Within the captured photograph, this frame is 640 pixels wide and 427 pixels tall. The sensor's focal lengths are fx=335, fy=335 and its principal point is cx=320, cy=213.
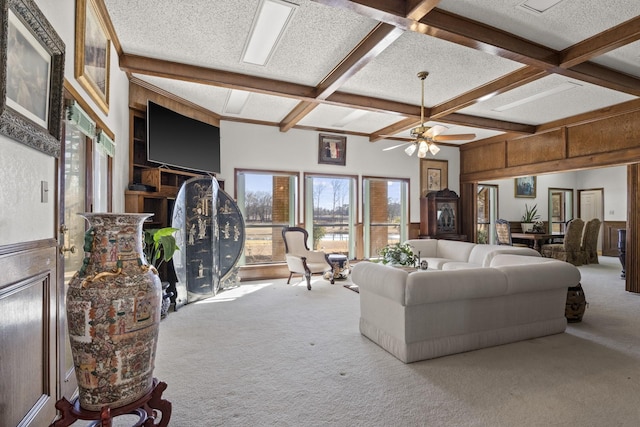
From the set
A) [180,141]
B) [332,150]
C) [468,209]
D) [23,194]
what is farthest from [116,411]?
[468,209]

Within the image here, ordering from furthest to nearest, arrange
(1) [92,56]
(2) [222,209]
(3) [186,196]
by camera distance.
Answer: (2) [222,209]
(3) [186,196]
(1) [92,56]

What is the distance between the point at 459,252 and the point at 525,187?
5.10 meters

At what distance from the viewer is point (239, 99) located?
15.9 feet

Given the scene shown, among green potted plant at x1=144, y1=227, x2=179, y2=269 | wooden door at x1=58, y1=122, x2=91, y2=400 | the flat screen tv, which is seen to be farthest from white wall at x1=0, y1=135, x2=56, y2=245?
the flat screen tv

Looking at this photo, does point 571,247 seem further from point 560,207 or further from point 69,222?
point 69,222

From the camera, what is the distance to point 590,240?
305 inches

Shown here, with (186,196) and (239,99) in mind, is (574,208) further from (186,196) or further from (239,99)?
(186,196)

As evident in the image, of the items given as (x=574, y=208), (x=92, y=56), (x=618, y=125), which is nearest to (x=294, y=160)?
(x=92, y=56)

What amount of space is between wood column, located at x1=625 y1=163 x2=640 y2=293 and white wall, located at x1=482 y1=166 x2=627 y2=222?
356 centimetres

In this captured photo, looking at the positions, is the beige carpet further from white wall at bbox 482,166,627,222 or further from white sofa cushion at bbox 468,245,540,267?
white wall at bbox 482,166,627,222

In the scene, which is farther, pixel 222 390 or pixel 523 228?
pixel 523 228

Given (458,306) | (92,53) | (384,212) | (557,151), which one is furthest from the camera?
(384,212)

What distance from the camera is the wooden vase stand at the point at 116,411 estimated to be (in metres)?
1.44

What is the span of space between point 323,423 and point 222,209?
3544mm
